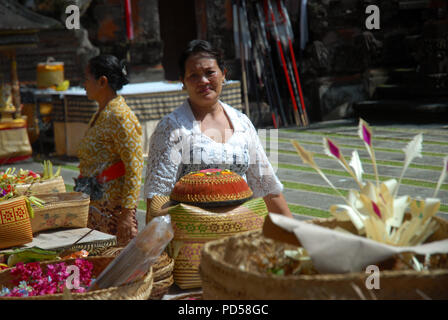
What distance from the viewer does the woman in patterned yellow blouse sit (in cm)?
354

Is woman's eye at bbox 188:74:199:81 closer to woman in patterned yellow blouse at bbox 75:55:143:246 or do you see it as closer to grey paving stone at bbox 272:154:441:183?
woman in patterned yellow blouse at bbox 75:55:143:246

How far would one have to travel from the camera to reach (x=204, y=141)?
282cm

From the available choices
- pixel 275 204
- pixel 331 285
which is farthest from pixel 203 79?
pixel 331 285

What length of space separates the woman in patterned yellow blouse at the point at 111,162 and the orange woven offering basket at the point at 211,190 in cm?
135

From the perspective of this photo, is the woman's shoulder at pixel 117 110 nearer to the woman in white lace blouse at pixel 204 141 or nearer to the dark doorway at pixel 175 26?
the woman in white lace blouse at pixel 204 141

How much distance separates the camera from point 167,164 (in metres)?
2.76

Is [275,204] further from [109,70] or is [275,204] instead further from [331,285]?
[331,285]

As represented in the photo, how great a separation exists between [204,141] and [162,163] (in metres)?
0.21

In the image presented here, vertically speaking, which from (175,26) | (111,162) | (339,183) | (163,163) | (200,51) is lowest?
(339,183)

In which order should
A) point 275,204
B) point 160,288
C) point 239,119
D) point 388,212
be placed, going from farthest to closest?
1. point 239,119
2. point 275,204
3. point 160,288
4. point 388,212

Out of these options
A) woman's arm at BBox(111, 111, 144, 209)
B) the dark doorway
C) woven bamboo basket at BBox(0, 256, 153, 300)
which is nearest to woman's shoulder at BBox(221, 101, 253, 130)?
woman's arm at BBox(111, 111, 144, 209)

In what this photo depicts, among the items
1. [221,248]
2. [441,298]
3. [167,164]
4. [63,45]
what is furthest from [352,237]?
[63,45]

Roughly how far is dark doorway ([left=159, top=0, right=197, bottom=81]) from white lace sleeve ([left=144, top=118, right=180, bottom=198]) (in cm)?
1137

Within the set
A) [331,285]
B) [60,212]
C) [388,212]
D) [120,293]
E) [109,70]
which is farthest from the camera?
[109,70]
